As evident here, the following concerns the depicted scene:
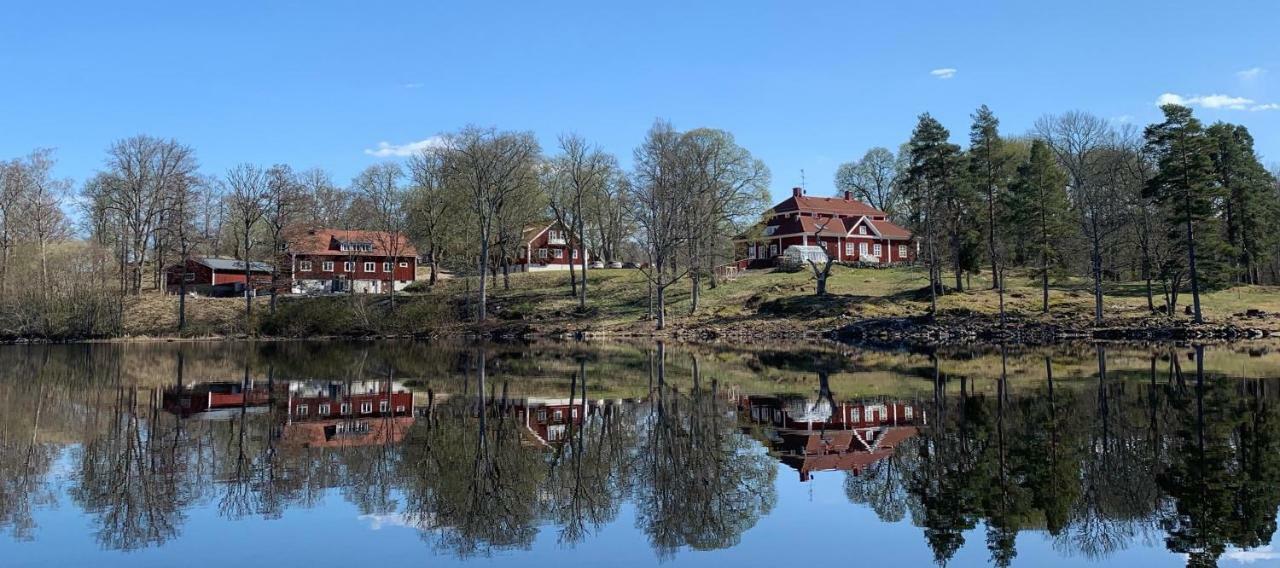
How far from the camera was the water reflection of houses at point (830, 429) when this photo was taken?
1678 centimetres

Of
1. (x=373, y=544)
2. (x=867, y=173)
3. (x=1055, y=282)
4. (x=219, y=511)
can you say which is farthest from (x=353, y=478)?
(x=867, y=173)

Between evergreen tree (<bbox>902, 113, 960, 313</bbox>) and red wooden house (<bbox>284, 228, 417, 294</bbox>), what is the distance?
131 ft

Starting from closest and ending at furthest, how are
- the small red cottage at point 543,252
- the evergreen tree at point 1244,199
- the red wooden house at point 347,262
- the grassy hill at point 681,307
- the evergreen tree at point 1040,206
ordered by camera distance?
the evergreen tree at point 1040,206, the grassy hill at point 681,307, the evergreen tree at point 1244,199, the red wooden house at point 347,262, the small red cottage at point 543,252

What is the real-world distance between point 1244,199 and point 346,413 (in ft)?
190

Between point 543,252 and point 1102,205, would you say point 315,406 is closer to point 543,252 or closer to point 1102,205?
point 1102,205

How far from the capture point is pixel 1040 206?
177 ft

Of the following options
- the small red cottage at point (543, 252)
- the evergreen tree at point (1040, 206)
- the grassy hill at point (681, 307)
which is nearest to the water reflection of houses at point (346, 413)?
the grassy hill at point (681, 307)

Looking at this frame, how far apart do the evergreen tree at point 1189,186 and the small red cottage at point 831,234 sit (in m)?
30.2

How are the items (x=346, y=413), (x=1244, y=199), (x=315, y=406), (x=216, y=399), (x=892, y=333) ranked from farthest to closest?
(x=1244, y=199), (x=892, y=333), (x=216, y=399), (x=315, y=406), (x=346, y=413)

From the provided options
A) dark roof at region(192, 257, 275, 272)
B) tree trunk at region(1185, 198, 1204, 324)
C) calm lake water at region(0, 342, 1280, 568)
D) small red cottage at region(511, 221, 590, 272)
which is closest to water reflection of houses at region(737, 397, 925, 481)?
calm lake water at region(0, 342, 1280, 568)

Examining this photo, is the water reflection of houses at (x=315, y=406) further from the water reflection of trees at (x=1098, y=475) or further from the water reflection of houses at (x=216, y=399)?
the water reflection of trees at (x=1098, y=475)

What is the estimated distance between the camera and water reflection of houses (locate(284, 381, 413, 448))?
1945 cm

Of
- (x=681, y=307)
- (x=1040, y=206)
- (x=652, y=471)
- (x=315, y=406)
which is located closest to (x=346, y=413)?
(x=315, y=406)

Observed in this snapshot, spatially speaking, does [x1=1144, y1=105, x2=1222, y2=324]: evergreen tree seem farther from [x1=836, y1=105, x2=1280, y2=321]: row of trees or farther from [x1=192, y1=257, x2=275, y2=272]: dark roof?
[x1=192, y1=257, x2=275, y2=272]: dark roof
